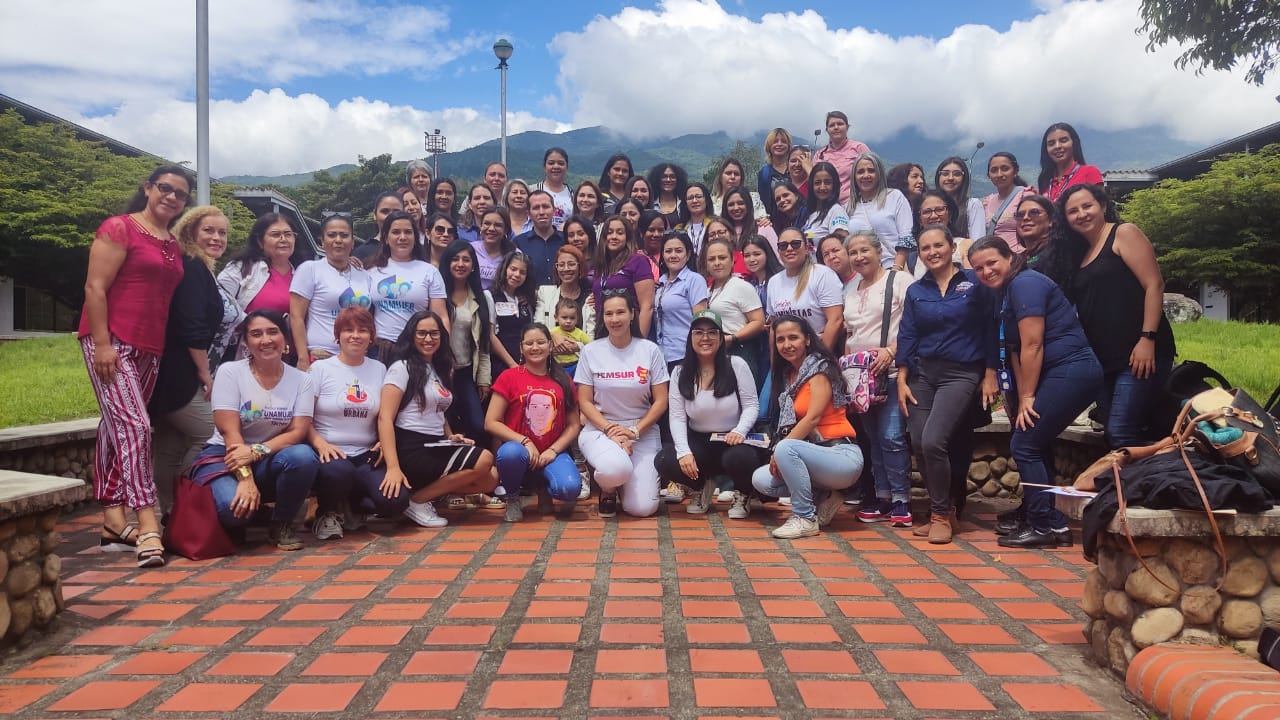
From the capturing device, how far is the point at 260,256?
525 centimetres

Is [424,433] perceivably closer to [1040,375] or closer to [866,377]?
[866,377]

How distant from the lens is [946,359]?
4520mm

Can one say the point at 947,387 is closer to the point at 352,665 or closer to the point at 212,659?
the point at 352,665

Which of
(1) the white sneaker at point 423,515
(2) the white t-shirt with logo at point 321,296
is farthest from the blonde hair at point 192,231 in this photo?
(1) the white sneaker at point 423,515

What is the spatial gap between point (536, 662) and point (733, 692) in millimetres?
675

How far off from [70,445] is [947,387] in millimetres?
5574

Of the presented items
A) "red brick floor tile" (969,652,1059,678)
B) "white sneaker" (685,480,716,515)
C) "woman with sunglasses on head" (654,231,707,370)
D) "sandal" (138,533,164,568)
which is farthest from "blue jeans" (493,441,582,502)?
"red brick floor tile" (969,652,1059,678)

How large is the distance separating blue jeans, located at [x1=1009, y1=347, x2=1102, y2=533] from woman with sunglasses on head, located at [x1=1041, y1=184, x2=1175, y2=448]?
0.52 feet

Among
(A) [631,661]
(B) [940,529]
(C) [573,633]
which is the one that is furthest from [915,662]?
(B) [940,529]

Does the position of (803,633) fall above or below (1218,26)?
below

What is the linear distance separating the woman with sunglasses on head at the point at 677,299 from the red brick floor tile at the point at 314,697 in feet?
11.5

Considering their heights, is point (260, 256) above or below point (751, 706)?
above

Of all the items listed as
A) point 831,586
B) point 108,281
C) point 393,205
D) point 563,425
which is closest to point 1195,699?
point 831,586

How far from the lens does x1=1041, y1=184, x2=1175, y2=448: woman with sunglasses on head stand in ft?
13.5
